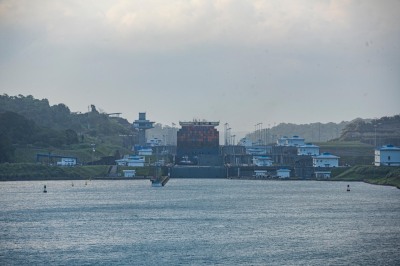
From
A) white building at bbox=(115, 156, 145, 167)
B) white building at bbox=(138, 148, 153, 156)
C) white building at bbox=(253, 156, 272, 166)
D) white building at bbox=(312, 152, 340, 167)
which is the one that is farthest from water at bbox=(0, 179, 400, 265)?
white building at bbox=(138, 148, 153, 156)

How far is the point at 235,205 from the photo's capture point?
290 ft

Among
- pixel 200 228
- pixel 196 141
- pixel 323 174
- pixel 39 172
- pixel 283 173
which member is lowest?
pixel 200 228

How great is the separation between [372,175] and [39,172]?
1757 inches

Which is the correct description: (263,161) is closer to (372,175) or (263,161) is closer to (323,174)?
(323,174)

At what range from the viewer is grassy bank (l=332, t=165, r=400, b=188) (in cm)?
12450

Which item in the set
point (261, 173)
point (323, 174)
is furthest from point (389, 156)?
point (261, 173)

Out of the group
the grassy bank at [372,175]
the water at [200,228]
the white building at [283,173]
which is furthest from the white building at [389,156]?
the water at [200,228]

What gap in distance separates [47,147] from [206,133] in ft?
103

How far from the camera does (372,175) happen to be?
13425 cm

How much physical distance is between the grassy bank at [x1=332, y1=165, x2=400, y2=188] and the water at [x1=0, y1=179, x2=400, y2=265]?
1652cm

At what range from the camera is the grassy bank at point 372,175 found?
124 metres

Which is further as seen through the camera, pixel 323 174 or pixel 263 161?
pixel 263 161

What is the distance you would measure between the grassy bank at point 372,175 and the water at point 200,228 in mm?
16516

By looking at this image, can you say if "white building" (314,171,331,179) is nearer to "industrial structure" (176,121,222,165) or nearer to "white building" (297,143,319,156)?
"white building" (297,143,319,156)
